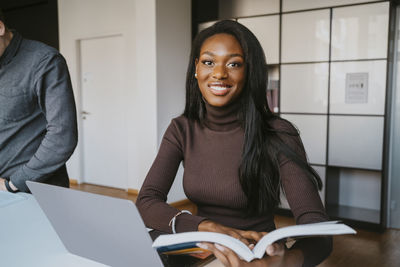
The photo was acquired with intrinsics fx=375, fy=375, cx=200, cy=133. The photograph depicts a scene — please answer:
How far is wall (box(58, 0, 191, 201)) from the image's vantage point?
14.1ft

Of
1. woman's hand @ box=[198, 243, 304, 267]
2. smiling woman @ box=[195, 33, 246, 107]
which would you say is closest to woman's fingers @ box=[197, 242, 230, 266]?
woman's hand @ box=[198, 243, 304, 267]

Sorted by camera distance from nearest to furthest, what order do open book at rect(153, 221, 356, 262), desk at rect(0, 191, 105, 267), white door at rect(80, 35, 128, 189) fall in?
open book at rect(153, 221, 356, 262) < desk at rect(0, 191, 105, 267) < white door at rect(80, 35, 128, 189)

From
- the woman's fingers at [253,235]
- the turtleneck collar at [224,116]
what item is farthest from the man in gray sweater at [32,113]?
the woman's fingers at [253,235]

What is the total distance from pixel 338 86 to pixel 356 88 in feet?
0.56

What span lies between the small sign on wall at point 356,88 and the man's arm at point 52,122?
292cm

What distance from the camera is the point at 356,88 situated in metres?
3.60

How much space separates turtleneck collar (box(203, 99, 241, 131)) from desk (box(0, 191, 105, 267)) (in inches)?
25.4

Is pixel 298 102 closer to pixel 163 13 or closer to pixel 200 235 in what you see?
pixel 163 13

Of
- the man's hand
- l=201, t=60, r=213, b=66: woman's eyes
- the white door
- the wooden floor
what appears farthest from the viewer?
the white door

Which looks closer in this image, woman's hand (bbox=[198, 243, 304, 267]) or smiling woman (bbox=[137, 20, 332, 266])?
woman's hand (bbox=[198, 243, 304, 267])

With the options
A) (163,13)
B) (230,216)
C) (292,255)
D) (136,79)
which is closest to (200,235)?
(292,255)

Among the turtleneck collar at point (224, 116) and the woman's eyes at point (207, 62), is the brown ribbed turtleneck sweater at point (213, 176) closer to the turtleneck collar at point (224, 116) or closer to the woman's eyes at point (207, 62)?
the turtleneck collar at point (224, 116)

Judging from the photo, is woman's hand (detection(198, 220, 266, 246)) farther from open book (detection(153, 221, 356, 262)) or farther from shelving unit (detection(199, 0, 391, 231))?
shelving unit (detection(199, 0, 391, 231))

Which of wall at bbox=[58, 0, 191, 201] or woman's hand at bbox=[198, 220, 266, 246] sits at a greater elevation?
wall at bbox=[58, 0, 191, 201]
